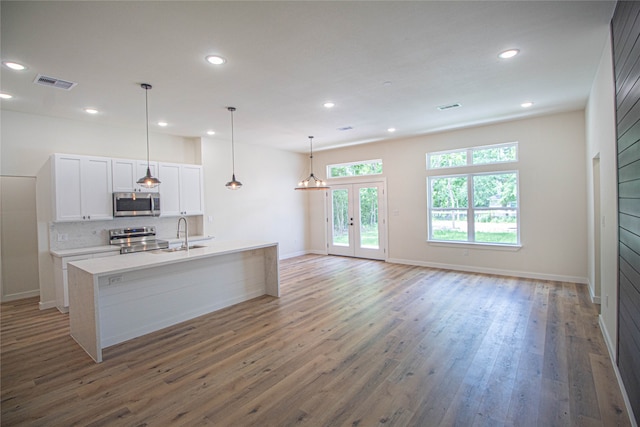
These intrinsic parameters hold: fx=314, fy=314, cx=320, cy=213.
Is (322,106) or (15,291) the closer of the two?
(322,106)

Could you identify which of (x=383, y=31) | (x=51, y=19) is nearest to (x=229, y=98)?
(x=51, y=19)

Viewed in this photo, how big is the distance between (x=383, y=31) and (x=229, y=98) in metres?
2.35

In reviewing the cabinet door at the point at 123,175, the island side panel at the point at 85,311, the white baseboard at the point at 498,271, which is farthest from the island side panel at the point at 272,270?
the white baseboard at the point at 498,271

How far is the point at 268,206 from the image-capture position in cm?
799

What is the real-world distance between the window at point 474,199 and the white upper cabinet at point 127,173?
5690mm

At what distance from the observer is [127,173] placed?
5355 mm

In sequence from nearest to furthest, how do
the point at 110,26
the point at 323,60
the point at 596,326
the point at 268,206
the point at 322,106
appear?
the point at 110,26, the point at 323,60, the point at 596,326, the point at 322,106, the point at 268,206

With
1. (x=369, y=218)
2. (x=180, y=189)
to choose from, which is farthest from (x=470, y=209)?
(x=180, y=189)

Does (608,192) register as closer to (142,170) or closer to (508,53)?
(508,53)

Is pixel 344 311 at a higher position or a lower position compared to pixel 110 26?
lower

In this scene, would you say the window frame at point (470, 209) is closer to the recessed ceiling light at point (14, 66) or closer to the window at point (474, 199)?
the window at point (474, 199)

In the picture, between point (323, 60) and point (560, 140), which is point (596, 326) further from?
point (323, 60)

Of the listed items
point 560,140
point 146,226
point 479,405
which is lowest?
point 479,405

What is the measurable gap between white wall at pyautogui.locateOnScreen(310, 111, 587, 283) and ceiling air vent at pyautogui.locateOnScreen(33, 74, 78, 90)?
6.05 meters
